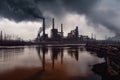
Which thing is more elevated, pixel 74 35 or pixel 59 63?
pixel 74 35

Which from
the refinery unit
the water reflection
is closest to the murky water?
the water reflection

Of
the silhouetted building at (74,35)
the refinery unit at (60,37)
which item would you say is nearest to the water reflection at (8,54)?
the refinery unit at (60,37)

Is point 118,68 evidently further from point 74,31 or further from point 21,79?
point 74,31

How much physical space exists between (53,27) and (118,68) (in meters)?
93.2

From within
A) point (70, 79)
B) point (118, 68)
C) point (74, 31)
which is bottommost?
point (70, 79)

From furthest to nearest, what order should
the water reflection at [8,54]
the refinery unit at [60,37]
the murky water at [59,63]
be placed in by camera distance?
the refinery unit at [60,37] → the water reflection at [8,54] → the murky water at [59,63]

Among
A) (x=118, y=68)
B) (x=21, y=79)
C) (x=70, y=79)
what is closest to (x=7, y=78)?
(x=21, y=79)

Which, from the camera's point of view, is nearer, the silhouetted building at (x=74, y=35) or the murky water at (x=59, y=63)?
the murky water at (x=59, y=63)

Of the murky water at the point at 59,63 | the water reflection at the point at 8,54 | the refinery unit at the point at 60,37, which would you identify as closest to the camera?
the murky water at the point at 59,63

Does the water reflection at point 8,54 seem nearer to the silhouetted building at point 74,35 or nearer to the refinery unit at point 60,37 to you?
the refinery unit at point 60,37

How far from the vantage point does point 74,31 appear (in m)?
122

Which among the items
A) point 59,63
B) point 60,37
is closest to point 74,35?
point 60,37

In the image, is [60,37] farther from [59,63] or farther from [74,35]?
[59,63]

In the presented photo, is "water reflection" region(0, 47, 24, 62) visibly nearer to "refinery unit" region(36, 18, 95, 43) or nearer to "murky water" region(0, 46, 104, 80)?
"murky water" region(0, 46, 104, 80)
